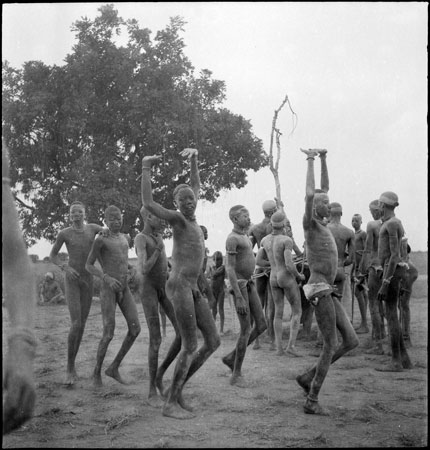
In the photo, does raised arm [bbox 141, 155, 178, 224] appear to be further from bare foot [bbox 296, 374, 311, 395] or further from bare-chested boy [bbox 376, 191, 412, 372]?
bare-chested boy [bbox 376, 191, 412, 372]

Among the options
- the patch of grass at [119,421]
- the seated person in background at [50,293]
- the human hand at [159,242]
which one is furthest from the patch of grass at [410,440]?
the seated person in background at [50,293]

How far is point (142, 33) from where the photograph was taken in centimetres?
1773

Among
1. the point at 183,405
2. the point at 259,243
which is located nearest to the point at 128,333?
the point at 183,405

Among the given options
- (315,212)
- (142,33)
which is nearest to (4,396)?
(315,212)

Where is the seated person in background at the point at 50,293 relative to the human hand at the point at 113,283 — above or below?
below

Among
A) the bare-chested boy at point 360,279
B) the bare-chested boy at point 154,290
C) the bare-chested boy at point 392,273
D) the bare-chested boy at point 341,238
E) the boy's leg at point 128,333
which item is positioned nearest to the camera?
the bare-chested boy at point 154,290

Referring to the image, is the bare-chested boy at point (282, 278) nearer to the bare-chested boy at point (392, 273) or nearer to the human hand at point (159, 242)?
the bare-chested boy at point (392, 273)

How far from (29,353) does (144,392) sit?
560 centimetres

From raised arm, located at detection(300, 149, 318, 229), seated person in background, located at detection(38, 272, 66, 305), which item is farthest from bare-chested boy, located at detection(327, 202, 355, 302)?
seated person in background, located at detection(38, 272, 66, 305)

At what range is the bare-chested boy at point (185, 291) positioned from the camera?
5895 mm

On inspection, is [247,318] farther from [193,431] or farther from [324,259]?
[193,431]

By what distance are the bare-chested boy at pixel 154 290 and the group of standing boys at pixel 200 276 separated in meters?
0.01

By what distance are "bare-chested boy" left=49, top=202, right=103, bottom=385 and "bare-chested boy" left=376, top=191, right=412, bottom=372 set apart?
3.65 meters

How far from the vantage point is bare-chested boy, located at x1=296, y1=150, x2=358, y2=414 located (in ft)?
19.4
